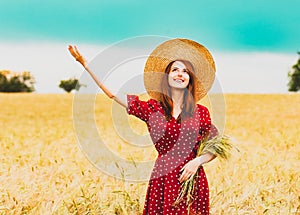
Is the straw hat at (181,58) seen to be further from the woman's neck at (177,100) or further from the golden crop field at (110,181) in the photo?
the golden crop field at (110,181)

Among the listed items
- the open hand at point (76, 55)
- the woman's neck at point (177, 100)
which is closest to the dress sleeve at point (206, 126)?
the woman's neck at point (177, 100)

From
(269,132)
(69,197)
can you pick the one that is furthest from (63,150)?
(269,132)

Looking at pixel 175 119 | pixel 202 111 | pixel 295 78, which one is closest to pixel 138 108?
pixel 175 119

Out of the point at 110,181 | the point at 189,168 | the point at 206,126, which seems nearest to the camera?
the point at 189,168

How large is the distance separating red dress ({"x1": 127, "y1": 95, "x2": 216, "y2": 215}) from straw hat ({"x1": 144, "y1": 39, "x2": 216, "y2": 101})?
17cm

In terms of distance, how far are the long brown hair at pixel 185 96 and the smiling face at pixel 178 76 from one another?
3cm

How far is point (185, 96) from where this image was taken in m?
3.67

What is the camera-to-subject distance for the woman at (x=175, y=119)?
3592 mm

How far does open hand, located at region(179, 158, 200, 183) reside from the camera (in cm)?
355

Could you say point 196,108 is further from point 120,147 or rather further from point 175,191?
point 120,147

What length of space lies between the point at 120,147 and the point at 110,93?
3.84 m

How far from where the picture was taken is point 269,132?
9.95m

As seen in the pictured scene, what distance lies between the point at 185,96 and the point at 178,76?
157mm

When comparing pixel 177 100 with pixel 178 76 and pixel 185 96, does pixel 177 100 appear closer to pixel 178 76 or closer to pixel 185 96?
pixel 185 96
